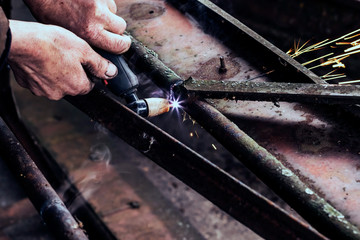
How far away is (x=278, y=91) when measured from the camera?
1.60 metres

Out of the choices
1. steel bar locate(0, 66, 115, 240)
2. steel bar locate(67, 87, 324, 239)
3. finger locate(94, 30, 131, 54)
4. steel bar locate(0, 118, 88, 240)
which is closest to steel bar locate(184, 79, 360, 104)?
steel bar locate(67, 87, 324, 239)

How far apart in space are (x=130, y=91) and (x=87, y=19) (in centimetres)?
39

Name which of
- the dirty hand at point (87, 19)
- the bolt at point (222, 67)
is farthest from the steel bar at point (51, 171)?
the bolt at point (222, 67)

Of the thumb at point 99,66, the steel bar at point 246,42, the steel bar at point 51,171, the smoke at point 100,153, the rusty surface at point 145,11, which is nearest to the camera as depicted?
the thumb at point 99,66

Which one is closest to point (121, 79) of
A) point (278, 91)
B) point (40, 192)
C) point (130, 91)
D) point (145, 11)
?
point (130, 91)

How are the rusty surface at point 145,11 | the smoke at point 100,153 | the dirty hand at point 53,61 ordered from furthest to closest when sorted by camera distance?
the smoke at point 100,153 → the rusty surface at point 145,11 → the dirty hand at point 53,61

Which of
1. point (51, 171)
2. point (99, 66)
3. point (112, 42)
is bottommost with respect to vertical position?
point (51, 171)

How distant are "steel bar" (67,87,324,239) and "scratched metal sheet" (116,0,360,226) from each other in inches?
12.1

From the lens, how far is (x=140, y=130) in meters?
1.62

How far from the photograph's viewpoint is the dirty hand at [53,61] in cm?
154

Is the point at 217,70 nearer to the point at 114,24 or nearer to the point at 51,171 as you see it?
the point at 114,24

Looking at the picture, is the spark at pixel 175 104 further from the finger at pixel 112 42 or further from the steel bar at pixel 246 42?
the steel bar at pixel 246 42

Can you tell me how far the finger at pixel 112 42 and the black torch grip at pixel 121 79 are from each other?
0.10ft

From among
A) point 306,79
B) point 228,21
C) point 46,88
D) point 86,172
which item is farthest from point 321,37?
point 46,88
